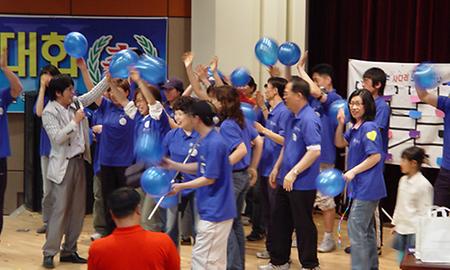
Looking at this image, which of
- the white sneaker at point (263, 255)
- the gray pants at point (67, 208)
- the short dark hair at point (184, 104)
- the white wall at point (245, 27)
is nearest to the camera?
the short dark hair at point (184, 104)

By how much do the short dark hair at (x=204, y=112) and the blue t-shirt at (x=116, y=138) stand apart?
181 cm

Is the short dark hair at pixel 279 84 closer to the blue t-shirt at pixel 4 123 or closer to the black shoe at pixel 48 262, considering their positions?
the blue t-shirt at pixel 4 123

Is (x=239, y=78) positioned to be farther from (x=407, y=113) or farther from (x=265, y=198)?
(x=407, y=113)

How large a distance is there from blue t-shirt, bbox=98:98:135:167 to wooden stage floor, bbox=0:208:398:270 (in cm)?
78

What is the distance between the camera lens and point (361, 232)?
18.7ft

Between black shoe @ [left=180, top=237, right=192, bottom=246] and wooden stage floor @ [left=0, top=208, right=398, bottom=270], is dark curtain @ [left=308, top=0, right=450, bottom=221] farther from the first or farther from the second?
black shoe @ [left=180, top=237, right=192, bottom=246]

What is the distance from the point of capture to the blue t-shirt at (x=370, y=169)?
5.66 m

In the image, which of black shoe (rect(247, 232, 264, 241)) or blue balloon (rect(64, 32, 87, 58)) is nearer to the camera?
blue balloon (rect(64, 32, 87, 58))

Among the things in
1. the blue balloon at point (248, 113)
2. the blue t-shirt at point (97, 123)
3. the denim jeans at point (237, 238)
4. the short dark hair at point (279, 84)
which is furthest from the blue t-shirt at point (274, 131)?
the blue t-shirt at point (97, 123)

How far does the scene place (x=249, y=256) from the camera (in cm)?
694

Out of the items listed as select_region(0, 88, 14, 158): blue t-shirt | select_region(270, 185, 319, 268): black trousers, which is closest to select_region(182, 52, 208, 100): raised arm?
select_region(270, 185, 319, 268): black trousers

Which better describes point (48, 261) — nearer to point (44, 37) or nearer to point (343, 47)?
point (44, 37)

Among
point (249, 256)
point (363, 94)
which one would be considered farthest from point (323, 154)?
point (363, 94)

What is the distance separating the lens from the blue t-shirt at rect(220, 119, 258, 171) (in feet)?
18.6
